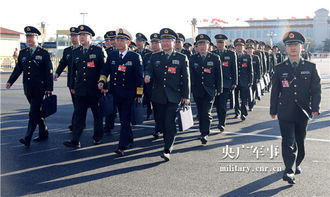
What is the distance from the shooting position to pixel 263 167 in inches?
243

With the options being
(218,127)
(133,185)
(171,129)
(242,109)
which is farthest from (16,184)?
(242,109)

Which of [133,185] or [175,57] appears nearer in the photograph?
[133,185]

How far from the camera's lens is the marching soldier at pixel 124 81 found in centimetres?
682

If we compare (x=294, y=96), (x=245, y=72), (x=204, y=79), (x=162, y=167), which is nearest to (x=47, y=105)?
(x=162, y=167)

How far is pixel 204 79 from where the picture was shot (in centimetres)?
795

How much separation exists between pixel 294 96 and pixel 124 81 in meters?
2.98

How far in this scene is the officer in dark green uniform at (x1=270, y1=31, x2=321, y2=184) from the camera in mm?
5520

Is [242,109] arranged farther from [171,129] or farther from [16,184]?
[16,184]

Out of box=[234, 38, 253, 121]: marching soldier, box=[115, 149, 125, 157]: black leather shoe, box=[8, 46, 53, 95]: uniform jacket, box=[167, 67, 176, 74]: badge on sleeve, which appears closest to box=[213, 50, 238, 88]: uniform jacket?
box=[234, 38, 253, 121]: marching soldier

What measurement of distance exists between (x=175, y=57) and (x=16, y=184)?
11.0 feet

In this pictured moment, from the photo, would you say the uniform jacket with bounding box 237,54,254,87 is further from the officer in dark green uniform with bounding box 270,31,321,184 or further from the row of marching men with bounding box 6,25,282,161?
the officer in dark green uniform with bounding box 270,31,321,184

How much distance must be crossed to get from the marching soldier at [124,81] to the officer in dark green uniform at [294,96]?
254cm

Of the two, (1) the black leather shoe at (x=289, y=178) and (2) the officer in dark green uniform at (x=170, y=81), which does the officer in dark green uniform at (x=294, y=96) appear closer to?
(1) the black leather shoe at (x=289, y=178)

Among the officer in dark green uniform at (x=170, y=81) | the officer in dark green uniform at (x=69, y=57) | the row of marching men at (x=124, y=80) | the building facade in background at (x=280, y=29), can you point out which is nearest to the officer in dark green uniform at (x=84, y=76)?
the row of marching men at (x=124, y=80)
